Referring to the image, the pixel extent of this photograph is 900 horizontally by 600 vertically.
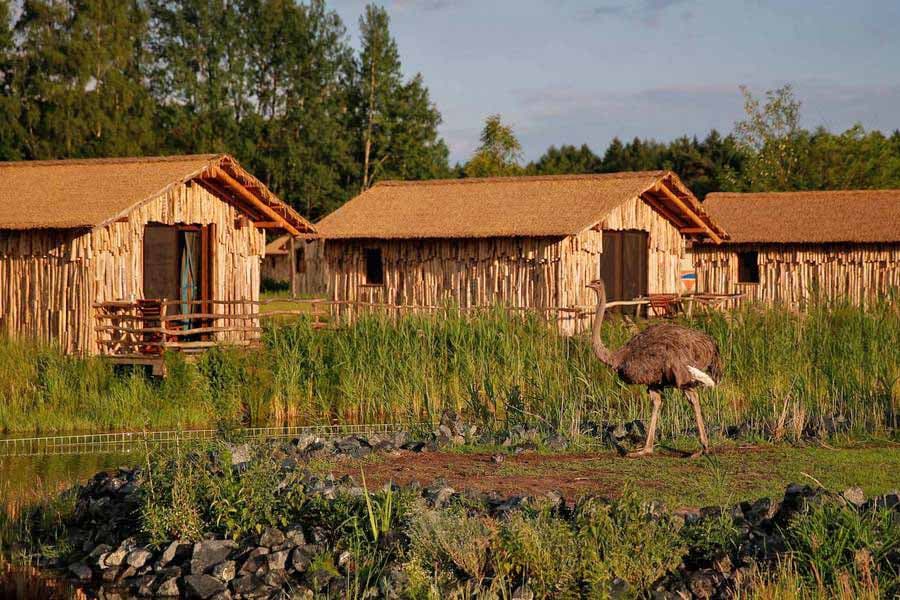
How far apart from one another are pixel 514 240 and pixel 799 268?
10.7 m

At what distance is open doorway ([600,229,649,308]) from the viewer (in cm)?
2831

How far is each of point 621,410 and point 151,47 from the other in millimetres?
41486

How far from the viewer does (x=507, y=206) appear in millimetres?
27109

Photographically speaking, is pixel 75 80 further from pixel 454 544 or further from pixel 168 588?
pixel 454 544

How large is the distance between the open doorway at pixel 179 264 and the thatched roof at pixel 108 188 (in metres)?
0.99

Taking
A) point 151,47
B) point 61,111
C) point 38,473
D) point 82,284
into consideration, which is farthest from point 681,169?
point 38,473

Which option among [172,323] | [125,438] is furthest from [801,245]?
[125,438]

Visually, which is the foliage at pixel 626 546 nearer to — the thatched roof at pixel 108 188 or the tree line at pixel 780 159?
the thatched roof at pixel 108 188

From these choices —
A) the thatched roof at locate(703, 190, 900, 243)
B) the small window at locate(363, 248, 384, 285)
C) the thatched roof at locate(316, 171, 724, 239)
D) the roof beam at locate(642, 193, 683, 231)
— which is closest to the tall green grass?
the thatched roof at locate(316, 171, 724, 239)

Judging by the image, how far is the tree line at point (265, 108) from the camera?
44.6m

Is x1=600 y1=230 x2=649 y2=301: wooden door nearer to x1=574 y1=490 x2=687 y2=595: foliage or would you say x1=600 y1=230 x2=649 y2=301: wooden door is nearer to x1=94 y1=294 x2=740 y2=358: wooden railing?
x1=94 y1=294 x2=740 y2=358: wooden railing

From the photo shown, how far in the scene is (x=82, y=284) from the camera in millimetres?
20141

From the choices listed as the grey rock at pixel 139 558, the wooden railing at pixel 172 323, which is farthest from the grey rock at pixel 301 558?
the wooden railing at pixel 172 323

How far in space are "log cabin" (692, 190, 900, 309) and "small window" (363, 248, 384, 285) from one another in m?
9.20
